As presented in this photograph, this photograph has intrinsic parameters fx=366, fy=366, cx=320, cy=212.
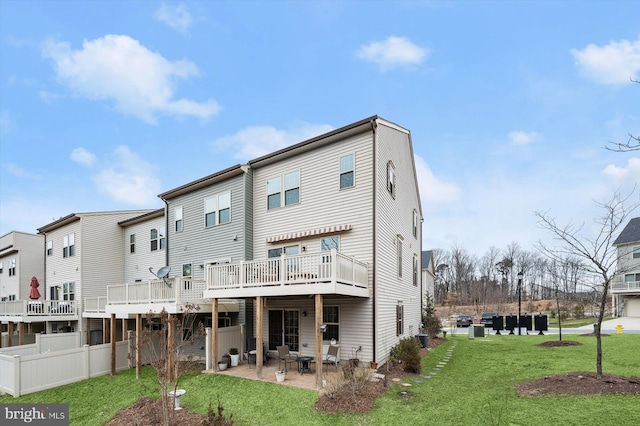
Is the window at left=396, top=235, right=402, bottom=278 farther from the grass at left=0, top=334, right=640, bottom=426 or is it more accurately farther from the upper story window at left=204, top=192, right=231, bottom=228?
the upper story window at left=204, top=192, right=231, bottom=228

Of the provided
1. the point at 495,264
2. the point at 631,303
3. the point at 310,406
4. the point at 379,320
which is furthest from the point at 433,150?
the point at 495,264

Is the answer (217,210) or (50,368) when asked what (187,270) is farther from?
(50,368)

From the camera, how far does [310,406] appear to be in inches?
372

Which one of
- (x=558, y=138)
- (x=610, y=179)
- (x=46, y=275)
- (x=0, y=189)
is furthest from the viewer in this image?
(x=0, y=189)

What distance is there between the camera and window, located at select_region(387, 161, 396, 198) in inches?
605

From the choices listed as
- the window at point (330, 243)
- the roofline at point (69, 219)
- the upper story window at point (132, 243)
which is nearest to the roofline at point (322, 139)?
the window at point (330, 243)

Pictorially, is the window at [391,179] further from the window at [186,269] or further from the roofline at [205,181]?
the window at [186,269]

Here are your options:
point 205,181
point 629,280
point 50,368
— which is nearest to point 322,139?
point 205,181

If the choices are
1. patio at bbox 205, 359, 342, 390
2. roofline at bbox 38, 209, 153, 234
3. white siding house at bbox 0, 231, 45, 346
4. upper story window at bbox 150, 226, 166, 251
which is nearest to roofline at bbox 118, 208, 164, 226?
upper story window at bbox 150, 226, 166, 251

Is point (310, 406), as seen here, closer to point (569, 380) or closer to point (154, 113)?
point (569, 380)

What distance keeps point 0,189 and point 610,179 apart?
42.8m

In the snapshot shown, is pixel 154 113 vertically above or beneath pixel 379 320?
above

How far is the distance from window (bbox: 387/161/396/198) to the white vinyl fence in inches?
559

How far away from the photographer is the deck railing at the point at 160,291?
48.3 ft
